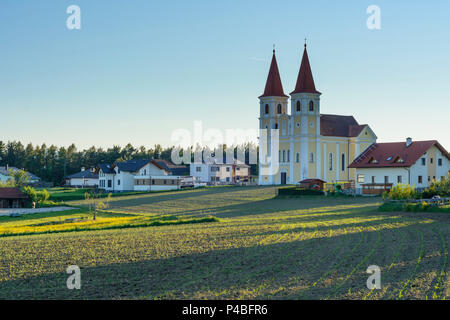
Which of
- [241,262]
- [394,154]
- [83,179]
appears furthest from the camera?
[83,179]

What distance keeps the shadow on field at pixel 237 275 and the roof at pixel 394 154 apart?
127ft

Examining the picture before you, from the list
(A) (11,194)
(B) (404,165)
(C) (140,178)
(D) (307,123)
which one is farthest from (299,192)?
(C) (140,178)

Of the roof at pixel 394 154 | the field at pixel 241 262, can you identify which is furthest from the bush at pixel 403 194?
the roof at pixel 394 154

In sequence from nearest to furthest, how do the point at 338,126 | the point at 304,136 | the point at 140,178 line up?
1. the point at 304,136
2. the point at 338,126
3. the point at 140,178

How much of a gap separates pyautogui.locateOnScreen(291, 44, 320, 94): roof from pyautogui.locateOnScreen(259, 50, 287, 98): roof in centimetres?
392

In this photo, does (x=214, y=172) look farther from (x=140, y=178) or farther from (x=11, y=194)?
(x=11, y=194)

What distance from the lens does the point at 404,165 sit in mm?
55688

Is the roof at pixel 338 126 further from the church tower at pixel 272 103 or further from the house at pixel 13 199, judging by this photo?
the house at pixel 13 199

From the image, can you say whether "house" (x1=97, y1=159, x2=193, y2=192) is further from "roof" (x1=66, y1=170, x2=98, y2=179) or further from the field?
the field

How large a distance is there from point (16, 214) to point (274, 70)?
1711 inches

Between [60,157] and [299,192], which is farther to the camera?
[60,157]

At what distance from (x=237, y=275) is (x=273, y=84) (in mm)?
65416

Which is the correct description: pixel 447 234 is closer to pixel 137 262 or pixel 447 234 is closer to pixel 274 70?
pixel 137 262
